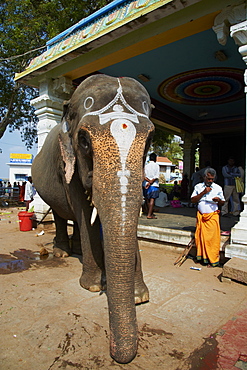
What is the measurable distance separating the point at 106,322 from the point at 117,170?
1.39 m

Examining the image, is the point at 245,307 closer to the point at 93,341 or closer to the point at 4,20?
the point at 93,341

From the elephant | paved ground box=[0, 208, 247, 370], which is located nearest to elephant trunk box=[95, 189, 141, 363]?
the elephant

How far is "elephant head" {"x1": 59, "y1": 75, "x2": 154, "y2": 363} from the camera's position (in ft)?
6.27

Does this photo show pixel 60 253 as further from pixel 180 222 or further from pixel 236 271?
pixel 180 222

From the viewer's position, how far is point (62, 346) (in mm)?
2064

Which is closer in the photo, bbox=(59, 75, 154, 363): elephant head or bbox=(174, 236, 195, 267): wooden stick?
bbox=(59, 75, 154, 363): elephant head

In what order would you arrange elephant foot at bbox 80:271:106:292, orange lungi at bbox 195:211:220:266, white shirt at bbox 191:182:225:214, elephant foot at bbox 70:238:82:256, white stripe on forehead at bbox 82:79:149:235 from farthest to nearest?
elephant foot at bbox 70:238:82:256 < white shirt at bbox 191:182:225:214 < orange lungi at bbox 195:211:220:266 < elephant foot at bbox 80:271:106:292 < white stripe on forehead at bbox 82:79:149:235

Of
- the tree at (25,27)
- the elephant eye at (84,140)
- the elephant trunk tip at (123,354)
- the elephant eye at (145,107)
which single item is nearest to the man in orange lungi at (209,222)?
the elephant eye at (145,107)

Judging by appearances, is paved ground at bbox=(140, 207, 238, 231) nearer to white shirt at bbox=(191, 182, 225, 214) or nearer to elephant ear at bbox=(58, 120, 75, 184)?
white shirt at bbox=(191, 182, 225, 214)

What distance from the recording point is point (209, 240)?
4.04 meters

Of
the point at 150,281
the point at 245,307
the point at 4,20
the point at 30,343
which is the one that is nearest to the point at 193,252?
the point at 150,281

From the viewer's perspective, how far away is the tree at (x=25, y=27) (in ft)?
37.0

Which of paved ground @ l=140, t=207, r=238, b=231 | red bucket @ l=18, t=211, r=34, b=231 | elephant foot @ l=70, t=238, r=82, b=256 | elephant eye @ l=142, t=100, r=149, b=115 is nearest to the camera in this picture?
elephant eye @ l=142, t=100, r=149, b=115

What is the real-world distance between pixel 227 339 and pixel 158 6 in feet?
15.3
